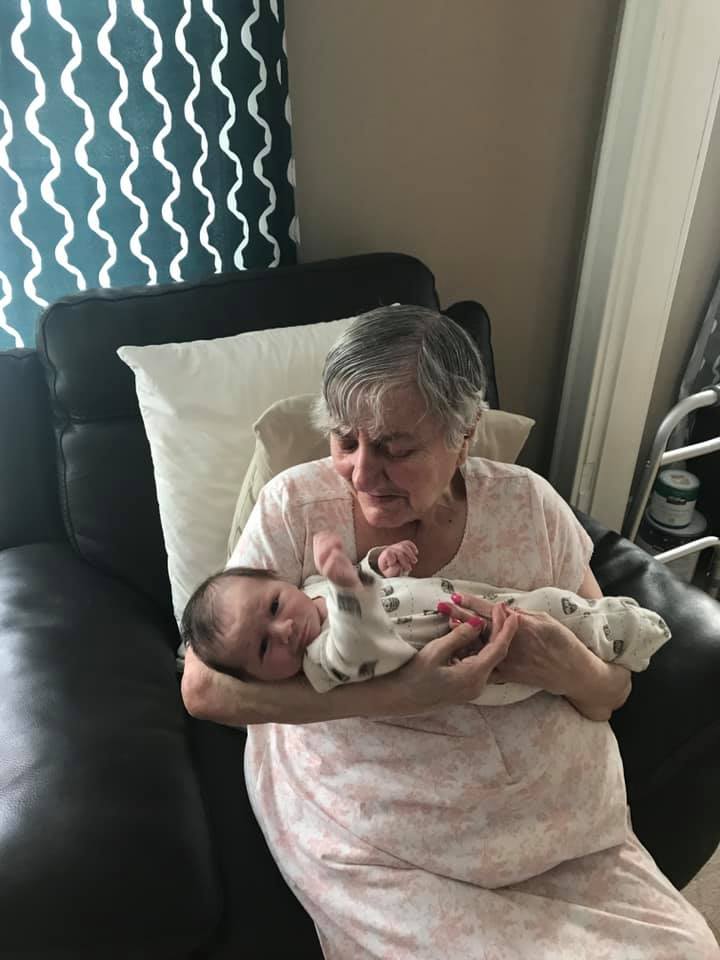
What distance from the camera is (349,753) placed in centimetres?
110

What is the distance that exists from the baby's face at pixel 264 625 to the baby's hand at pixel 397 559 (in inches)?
4.3

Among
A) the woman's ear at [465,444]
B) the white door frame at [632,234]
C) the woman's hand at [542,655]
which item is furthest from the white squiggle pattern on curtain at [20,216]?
the white door frame at [632,234]

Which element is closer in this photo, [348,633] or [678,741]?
[348,633]

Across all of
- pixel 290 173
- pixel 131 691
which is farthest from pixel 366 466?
pixel 290 173

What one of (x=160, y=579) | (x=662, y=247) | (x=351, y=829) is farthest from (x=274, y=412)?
(x=662, y=247)

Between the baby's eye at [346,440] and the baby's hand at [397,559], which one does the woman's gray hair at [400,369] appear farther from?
the baby's hand at [397,559]

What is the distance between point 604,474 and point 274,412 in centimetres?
109

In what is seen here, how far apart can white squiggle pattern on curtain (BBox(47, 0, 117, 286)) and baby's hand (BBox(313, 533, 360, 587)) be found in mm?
941

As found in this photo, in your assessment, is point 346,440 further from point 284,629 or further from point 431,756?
point 431,756

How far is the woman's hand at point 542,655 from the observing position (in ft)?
3.51

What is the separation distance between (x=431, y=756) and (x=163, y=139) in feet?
3.94

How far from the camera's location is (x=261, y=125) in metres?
1.55

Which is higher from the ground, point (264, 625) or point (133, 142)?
point (133, 142)

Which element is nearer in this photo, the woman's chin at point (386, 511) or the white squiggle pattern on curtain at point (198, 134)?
the woman's chin at point (386, 511)
